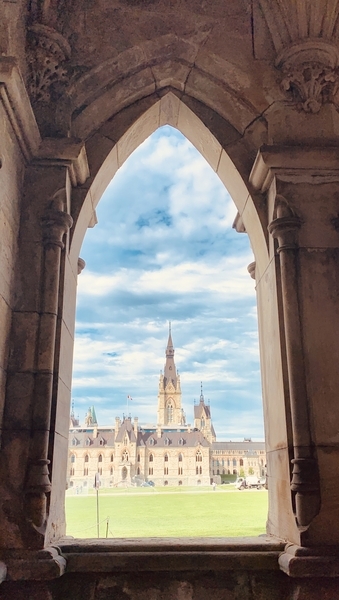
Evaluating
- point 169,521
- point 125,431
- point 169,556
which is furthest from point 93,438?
point 169,556

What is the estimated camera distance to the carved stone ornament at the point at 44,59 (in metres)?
3.15

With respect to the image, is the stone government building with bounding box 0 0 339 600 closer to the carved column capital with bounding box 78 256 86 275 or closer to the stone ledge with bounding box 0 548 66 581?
the stone ledge with bounding box 0 548 66 581

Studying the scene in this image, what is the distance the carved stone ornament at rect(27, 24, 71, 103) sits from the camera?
315cm

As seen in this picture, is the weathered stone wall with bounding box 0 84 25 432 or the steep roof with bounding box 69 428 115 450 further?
the steep roof with bounding box 69 428 115 450

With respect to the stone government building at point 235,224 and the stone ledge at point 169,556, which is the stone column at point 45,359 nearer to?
the stone government building at point 235,224

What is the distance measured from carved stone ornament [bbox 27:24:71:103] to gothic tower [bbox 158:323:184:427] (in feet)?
266

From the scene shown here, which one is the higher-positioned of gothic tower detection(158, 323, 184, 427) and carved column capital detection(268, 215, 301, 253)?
gothic tower detection(158, 323, 184, 427)

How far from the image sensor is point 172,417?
82.4m

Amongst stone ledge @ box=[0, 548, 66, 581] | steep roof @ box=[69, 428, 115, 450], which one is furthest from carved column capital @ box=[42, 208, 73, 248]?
steep roof @ box=[69, 428, 115, 450]

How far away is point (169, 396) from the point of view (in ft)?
274

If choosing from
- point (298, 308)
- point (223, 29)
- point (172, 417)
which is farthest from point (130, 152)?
point (172, 417)

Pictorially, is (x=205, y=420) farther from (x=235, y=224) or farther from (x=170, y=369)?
(x=235, y=224)

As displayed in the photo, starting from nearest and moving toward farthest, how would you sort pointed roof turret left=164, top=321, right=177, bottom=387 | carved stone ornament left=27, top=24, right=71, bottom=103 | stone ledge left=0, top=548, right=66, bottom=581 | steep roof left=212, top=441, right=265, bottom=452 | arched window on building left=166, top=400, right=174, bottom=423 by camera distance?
stone ledge left=0, top=548, right=66, bottom=581, carved stone ornament left=27, top=24, right=71, bottom=103, steep roof left=212, top=441, right=265, bottom=452, arched window on building left=166, top=400, right=174, bottom=423, pointed roof turret left=164, top=321, right=177, bottom=387

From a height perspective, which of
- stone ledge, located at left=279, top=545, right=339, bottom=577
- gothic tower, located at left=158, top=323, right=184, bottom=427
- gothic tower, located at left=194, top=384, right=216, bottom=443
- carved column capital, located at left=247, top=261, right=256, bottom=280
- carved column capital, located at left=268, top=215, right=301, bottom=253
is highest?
gothic tower, located at left=158, top=323, right=184, bottom=427
